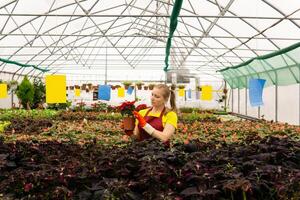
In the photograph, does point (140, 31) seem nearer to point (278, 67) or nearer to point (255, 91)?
point (278, 67)

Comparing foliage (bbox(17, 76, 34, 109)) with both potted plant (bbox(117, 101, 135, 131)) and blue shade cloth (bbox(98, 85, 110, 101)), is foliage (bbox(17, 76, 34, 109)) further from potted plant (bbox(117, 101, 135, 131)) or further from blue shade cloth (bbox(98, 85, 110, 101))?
potted plant (bbox(117, 101, 135, 131))

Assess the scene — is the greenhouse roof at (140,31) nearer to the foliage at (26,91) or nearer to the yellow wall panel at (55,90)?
the foliage at (26,91)

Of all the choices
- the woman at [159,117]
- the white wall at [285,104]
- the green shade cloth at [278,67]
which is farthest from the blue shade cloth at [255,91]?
the woman at [159,117]

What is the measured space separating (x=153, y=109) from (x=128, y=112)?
365 mm

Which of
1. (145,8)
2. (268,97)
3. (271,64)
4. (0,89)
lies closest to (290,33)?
(271,64)

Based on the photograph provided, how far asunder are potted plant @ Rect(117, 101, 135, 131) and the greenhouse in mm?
14

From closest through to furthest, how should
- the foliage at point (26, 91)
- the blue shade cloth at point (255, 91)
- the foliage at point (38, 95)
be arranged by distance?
the blue shade cloth at point (255, 91)
the foliage at point (26, 91)
the foliage at point (38, 95)

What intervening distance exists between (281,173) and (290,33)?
10693 mm

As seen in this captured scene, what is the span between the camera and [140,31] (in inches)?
866

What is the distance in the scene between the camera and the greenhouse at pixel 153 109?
230 cm

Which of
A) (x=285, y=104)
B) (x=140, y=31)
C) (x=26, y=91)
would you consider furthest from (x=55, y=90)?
(x=140, y=31)

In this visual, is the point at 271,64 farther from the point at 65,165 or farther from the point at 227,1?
the point at 65,165

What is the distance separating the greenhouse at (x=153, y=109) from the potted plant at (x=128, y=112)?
14 mm

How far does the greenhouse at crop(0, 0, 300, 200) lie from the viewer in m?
2.30
